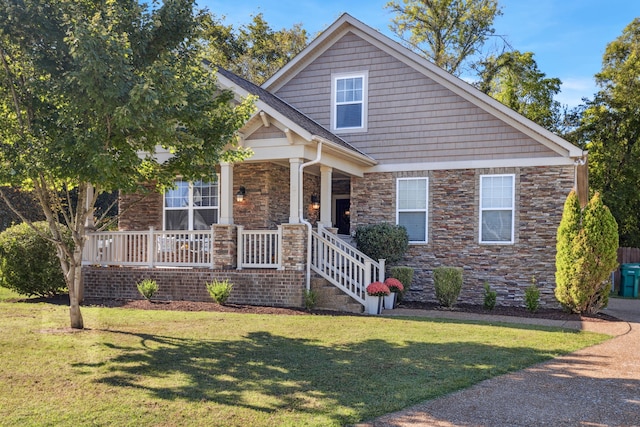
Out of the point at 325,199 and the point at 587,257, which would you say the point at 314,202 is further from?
the point at 587,257

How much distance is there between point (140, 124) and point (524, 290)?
10015 millimetres

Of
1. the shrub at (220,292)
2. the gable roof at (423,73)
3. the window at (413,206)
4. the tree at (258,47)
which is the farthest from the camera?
the tree at (258,47)

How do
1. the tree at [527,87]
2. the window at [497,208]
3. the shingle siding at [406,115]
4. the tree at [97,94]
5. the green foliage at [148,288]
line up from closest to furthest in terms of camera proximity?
the tree at [97,94] < the green foliage at [148,288] < the window at [497,208] < the shingle siding at [406,115] < the tree at [527,87]

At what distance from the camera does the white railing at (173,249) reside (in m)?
12.8

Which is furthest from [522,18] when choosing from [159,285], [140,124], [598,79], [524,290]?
[140,124]

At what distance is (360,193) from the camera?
1536cm

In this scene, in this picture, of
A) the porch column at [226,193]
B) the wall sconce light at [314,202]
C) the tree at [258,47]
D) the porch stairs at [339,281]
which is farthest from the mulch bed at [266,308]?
the tree at [258,47]

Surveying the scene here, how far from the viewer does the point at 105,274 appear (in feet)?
45.3

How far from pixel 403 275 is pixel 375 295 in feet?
6.13

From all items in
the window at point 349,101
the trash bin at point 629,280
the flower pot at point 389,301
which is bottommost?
the trash bin at point 629,280

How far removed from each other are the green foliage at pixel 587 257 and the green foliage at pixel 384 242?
3.68m

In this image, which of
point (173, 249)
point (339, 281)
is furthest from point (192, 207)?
point (339, 281)

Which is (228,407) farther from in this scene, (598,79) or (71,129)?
(598,79)

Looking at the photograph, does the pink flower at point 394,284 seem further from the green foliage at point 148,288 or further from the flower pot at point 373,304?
the green foliage at point 148,288
